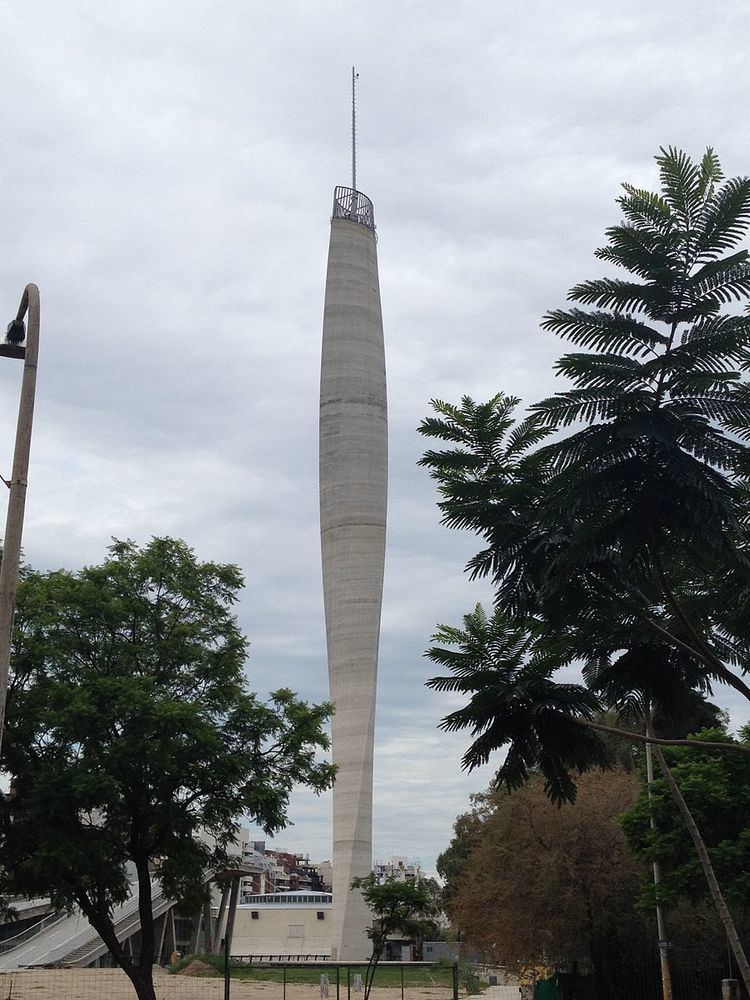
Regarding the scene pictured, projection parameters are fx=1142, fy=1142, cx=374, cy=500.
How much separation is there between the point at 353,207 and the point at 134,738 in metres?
40.8

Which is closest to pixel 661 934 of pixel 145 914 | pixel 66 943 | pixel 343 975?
pixel 145 914

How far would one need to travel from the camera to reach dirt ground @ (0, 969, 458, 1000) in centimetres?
3650

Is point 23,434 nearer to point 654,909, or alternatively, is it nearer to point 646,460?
point 646,460

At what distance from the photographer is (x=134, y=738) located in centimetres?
2238

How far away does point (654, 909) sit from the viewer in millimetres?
31484

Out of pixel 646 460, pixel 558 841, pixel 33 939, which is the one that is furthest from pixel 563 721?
pixel 33 939

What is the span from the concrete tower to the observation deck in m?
0.05

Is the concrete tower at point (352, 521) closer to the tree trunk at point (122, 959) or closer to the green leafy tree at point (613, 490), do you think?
the tree trunk at point (122, 959)

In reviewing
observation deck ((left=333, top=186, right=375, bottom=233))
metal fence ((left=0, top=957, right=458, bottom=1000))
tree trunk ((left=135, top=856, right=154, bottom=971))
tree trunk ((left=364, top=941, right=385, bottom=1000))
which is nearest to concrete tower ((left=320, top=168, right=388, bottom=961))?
observation deck ((left=333, top=186, right=375, bottom=233))

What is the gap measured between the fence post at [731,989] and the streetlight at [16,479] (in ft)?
73.9

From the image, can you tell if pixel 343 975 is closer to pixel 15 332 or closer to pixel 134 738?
pixel 134 738

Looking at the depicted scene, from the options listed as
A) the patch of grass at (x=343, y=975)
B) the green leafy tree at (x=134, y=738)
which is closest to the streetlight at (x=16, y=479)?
the green leafy tree at (x=134, y=738)

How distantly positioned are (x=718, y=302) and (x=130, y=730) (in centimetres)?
1581

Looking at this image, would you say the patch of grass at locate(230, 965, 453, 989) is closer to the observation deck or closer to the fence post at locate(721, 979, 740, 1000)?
the fence post at locate(721, 979, 740, 1000)
